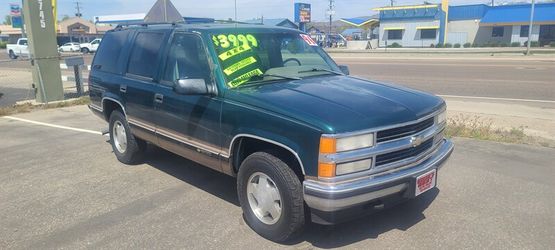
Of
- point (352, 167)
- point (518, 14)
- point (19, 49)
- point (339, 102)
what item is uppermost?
point (518, 14)

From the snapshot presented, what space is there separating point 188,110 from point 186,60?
1.84ft

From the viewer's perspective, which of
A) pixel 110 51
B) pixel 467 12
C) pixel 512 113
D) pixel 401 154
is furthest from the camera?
pixel 467 12

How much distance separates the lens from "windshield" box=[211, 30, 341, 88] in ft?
14.3

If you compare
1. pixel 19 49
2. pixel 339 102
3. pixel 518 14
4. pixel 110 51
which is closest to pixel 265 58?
pixel 339 102

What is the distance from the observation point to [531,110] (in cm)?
993

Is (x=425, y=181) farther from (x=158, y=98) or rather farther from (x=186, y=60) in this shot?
(x=158, y=98)

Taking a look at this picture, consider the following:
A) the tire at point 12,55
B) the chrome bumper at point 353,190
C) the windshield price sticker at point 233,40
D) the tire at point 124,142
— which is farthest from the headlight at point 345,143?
the tire at point 12,55

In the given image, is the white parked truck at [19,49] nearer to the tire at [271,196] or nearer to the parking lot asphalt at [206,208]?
the parking lot asphalt at [206,208]

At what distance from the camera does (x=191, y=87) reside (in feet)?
13.4

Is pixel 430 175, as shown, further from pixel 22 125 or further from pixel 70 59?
pixel 70 59

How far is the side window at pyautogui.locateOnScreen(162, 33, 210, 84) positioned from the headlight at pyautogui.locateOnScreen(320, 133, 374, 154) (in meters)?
1.55

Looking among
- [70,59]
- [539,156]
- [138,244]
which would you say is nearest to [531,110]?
[539,156]

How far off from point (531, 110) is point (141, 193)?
856 centimetres

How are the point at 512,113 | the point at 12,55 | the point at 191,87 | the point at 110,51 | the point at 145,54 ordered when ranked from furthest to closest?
the point at 12,55 → the point at 512,113 → the point at 110,51 → the point at 145,54 → the point at 191,87
